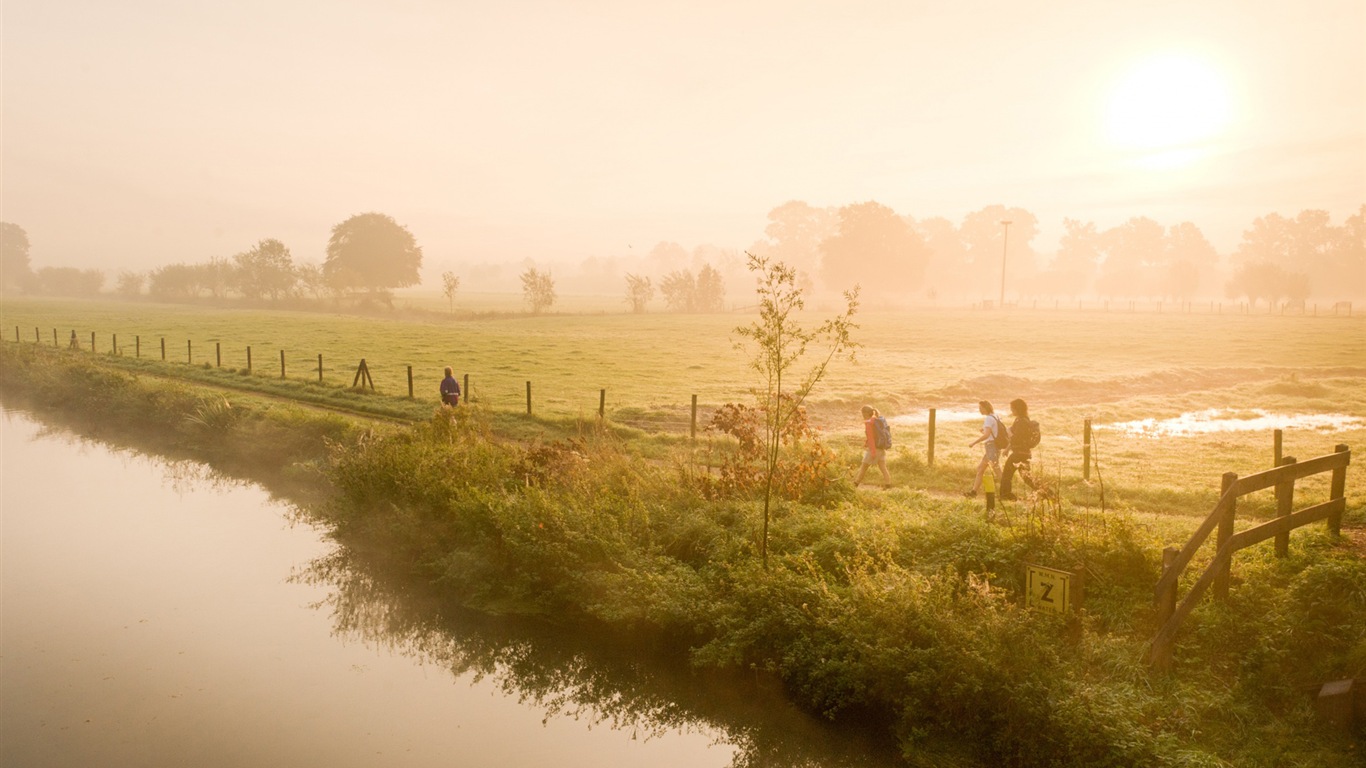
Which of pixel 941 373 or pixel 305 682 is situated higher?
pixel 941 373

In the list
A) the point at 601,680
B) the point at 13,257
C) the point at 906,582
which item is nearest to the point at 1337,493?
the point at 906,582

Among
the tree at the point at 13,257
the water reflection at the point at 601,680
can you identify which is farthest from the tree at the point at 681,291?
the tree at the point at 13,257

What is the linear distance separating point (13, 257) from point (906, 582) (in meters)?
231

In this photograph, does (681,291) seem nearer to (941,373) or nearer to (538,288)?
(538,288)

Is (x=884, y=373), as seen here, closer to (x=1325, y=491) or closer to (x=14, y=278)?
(x=1325, y=491)

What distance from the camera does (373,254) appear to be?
112438 mm

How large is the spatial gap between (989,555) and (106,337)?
213ft

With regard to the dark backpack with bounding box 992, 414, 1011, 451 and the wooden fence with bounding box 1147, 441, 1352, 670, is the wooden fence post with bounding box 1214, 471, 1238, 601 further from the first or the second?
the dark backpack with bounding box 992, 414, 1011, 451

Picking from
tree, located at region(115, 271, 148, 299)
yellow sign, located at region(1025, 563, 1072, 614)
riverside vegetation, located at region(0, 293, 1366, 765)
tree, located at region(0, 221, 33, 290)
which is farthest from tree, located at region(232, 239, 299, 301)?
yellow sign, located at region(1025, 563, 1072, 614)

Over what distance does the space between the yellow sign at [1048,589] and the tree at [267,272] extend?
11757cm

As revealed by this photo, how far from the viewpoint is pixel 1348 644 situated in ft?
30.2

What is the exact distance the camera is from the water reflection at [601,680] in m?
9.97

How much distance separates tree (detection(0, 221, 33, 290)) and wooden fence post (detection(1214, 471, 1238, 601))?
706ft

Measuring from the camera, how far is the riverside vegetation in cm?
898
